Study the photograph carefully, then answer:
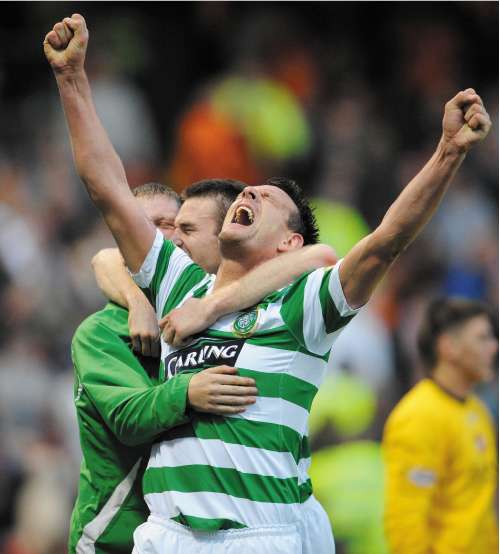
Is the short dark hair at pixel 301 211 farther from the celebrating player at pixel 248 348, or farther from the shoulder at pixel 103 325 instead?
the shoulder at pixel 103 325

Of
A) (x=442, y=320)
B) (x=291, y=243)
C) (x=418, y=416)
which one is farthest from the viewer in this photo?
(x=442, y=320)

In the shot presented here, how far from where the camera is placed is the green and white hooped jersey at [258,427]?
11.3 ft

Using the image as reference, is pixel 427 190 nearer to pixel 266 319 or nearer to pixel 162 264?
pixel 266 319

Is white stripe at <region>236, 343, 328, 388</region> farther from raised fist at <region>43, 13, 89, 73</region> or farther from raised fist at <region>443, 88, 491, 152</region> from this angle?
raised fist at <region>43, 13, 89, 73</region>

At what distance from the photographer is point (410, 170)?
994cm

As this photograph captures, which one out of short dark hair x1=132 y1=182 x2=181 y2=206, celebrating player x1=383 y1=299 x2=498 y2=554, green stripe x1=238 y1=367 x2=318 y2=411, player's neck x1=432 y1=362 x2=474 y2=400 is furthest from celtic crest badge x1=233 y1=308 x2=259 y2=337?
player's neck x1=432 y1=362 x2=474 y2=400

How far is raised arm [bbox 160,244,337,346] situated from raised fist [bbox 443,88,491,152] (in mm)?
640

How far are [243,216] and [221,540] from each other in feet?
3.29

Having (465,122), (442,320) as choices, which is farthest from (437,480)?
(465,122)

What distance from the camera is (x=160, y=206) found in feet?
13.8

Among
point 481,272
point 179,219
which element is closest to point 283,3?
point 481,272

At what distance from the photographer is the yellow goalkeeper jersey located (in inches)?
221

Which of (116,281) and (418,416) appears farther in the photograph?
(418,416)

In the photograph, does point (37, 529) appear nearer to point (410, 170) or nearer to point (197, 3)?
point (410, 170)
